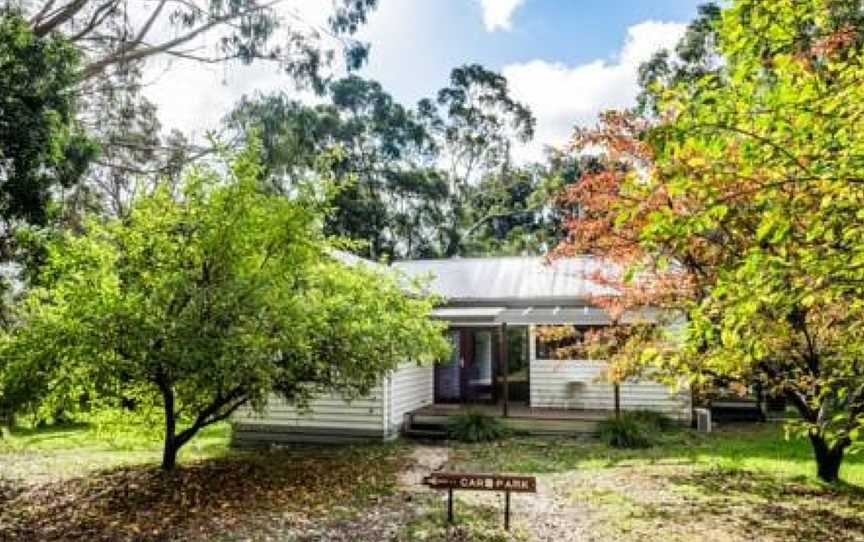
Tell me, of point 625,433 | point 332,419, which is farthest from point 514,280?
point 332,419

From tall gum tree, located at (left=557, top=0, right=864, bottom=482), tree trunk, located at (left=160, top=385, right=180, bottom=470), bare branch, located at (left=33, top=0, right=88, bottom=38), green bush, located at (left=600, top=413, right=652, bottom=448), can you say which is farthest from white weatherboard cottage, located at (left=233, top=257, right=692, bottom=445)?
bare branch, located at (left=33, top=0, right=88, bottom=38)

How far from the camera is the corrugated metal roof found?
16500 millimetres

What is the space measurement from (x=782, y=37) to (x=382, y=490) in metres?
7.79

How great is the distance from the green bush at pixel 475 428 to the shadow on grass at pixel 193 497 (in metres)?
1.82

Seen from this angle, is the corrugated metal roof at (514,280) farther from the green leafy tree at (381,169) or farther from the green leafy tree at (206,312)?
the green leafy tree at (381,169)

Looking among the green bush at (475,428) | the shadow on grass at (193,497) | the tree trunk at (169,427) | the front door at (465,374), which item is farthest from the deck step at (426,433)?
the tree trunk at (169,427)

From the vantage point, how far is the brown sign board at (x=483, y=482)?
295 inches

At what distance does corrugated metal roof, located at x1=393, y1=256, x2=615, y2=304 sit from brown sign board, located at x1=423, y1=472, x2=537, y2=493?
839cm

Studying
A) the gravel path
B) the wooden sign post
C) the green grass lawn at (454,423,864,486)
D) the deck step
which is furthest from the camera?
the deck step

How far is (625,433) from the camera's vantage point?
41.2ft

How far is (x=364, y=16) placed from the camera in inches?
628

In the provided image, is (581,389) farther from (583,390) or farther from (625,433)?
(625,433)

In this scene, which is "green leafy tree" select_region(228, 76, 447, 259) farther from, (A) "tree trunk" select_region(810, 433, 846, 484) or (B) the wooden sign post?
(B) the wooden sign post


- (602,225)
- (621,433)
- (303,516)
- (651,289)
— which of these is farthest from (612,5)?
(303,516)
